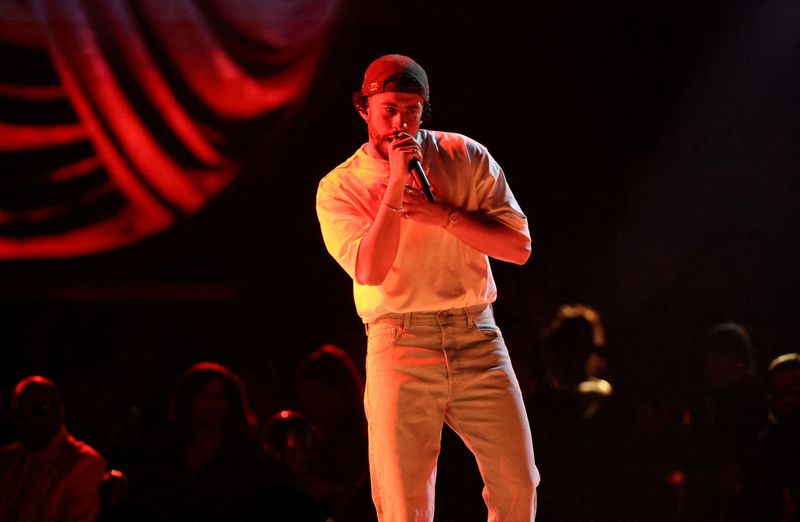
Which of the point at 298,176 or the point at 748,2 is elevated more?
the point at 748,2

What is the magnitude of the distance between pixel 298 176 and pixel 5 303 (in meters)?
1.94

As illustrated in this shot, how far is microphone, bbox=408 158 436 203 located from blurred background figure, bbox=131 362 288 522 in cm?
161

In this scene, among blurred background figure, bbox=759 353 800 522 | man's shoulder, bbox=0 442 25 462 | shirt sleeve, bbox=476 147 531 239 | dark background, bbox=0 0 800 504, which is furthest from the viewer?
dark background, bbox=0 0 800 504

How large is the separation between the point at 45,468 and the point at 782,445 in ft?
10.9

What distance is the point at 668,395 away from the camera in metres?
5.28

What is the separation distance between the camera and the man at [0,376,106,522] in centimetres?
431

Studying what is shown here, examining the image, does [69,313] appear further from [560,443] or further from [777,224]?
[777,224]

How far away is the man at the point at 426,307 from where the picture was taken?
2.85 metres

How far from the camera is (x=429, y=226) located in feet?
9.74

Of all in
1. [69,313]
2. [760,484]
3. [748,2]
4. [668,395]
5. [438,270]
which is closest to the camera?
[438,270]

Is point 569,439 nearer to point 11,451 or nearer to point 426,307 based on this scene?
point 426,307

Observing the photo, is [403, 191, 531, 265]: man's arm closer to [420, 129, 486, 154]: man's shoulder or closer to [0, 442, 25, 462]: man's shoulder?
[420, 129, 486, 154]: man's shoulder

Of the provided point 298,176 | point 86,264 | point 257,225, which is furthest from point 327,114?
point 86,264

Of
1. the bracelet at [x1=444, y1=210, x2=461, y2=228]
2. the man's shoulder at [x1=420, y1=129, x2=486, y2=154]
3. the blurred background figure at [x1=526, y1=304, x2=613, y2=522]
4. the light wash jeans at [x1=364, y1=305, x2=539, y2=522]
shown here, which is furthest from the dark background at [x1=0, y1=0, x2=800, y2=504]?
the bracelet at [x1=444, y1=210, x2=461, y2=228]
